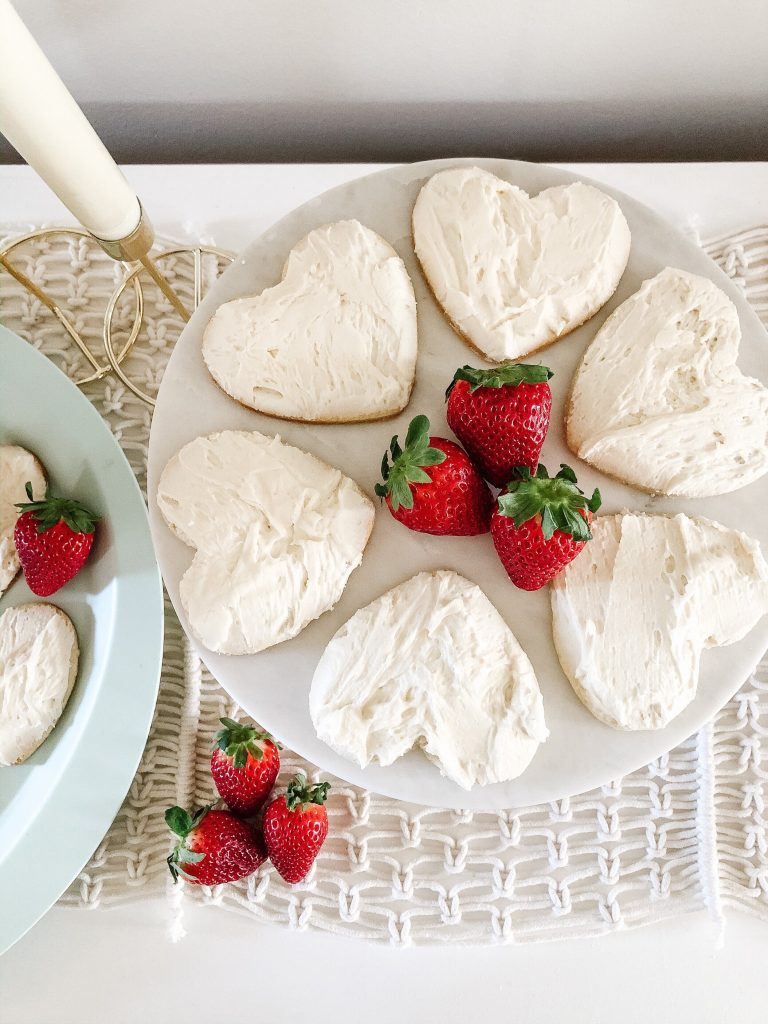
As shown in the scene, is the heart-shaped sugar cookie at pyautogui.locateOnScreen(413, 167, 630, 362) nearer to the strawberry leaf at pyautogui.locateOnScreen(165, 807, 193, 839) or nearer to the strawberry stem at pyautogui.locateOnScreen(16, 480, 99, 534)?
the strawberry stem at pyautogui.locateOnScreen(16, 480, 99, 534)

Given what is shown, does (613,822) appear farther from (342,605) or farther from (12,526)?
(12,526)

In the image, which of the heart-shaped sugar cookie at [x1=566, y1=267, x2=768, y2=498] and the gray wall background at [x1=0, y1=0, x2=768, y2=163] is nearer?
the heart-shaped sugar cookie at [x1=566, y1=267, x2=768, y2=498]

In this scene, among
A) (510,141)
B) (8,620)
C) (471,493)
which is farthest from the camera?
(510,141)

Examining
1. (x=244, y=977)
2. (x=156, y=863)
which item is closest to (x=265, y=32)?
(x=156, y=863)

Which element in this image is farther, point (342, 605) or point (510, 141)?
point (510, 141)

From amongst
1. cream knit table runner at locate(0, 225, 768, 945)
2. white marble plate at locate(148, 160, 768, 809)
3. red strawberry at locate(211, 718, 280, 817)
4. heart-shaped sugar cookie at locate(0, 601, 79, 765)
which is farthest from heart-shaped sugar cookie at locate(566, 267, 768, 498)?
heart-shaped sugar cookie at locate(0, 601, 79, 765)

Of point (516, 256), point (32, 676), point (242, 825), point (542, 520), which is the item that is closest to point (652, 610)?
point (542, 520)

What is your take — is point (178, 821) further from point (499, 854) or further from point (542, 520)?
point (542, 520)
